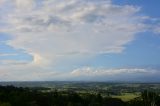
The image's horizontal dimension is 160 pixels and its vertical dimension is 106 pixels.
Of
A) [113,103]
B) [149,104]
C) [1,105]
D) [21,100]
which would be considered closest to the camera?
[1,105]

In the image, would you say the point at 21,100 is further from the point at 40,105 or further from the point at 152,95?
the point at 152,95

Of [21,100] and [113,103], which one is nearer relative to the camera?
[21,100]

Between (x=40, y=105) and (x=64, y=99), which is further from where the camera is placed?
(x=64, y=99)

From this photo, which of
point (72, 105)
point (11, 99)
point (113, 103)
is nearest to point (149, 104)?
point (113, 103)

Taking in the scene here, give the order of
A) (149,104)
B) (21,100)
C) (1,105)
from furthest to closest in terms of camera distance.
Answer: (149,104) < (21,100) < (1,105)

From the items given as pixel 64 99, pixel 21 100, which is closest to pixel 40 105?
pixel 21 100

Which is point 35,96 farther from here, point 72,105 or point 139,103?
point 139,103

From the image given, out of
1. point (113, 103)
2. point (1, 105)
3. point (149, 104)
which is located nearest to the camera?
point (1, 105)

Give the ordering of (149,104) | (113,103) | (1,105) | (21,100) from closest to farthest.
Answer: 1. (1,105)
2. (21,100)
3. (149,104)
4. (113,103)
